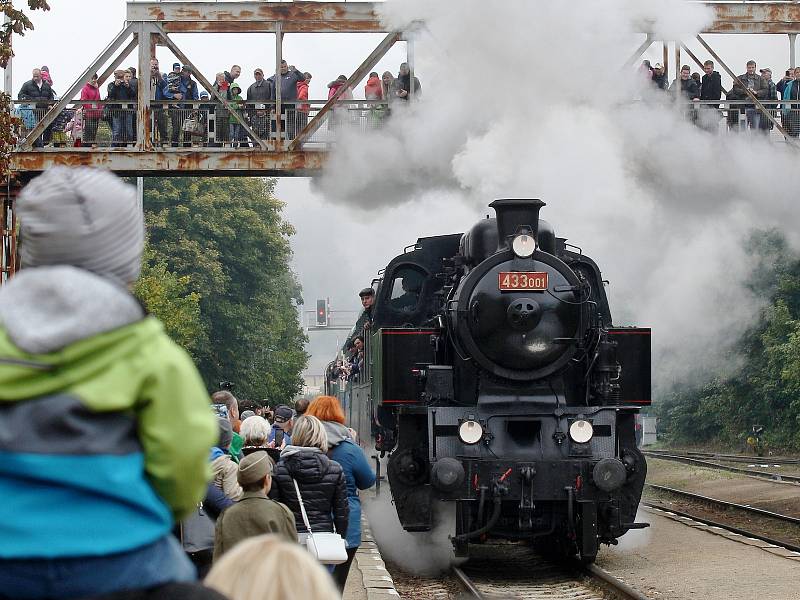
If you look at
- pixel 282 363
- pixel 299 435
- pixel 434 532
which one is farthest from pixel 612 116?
pixel 282 363

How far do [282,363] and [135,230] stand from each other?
132 ft

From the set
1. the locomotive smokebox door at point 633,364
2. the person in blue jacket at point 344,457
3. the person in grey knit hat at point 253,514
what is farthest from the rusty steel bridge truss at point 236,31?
the person in grey knit hat at point 253,514

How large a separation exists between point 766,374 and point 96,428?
115ft

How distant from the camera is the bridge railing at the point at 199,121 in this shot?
17516mm

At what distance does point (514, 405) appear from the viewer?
34.7 ft

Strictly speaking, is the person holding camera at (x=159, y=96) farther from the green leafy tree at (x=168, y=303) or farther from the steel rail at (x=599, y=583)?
the steel rail at (x=599, y=583)

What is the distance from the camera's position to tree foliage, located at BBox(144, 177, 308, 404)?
1503 inches

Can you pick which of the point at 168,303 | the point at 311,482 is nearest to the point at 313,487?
the point at 311,482

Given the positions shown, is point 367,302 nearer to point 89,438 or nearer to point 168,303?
point 168,303

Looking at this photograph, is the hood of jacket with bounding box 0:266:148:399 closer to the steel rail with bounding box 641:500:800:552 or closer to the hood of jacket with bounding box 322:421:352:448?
the hood of jacket with bounding box 322:421:352:448

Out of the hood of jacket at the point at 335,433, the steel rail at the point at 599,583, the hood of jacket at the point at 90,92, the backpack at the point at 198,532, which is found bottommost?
the steel rail at the point at 599,583

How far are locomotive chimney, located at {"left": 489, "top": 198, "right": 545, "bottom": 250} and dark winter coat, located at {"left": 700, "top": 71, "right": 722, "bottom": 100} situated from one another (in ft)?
26.1

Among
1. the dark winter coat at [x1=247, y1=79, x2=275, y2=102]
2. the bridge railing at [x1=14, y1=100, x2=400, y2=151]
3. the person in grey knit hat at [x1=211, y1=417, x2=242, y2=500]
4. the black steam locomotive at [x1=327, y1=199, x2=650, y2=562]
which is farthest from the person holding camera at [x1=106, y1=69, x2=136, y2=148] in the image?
the person in grey knit hat at [x1=211, y1=417, x2=242, y2=500]

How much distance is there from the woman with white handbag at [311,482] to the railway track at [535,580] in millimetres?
2869
